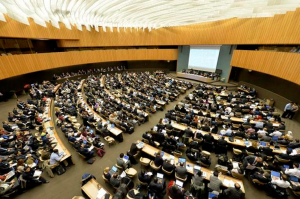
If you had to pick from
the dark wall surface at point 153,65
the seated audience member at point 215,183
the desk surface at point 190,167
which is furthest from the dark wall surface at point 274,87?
the dark wall surface at point 153,65

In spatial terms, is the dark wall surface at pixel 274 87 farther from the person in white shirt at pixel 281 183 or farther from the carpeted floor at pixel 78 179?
the person in white shirt at pixel 281 183

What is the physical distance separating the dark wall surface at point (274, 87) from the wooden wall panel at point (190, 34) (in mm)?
3473

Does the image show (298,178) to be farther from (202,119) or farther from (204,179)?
(202,119)

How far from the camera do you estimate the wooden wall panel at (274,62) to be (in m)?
9.79

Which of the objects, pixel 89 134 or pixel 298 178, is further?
pixel 89 134

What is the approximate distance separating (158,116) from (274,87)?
38.0 ft

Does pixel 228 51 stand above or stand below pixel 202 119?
above

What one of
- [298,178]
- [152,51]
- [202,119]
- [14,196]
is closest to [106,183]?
[14,196]

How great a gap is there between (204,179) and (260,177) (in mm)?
2162

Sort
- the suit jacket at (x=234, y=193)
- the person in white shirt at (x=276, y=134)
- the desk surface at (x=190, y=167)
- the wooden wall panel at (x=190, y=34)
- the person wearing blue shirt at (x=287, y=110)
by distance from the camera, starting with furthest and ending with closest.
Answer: the wooden wall panel at (x=190, y=34), the person wearing blue shirt at (x=287, y=110), the person in white shirt at (x=276, y=134), the desk surface at (x=190, y=167), the suit jacket at (x=234, y=193)

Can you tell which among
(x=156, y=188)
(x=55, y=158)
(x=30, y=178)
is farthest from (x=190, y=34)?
(x=30, y=178)

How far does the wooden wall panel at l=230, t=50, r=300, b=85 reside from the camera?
32.1 feet

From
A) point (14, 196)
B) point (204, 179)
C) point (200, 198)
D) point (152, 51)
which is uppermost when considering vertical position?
point (152, 51)

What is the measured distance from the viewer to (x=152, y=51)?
83.7 ft
